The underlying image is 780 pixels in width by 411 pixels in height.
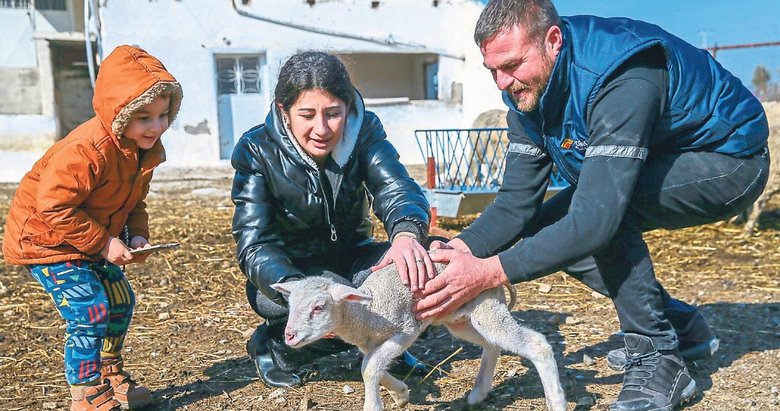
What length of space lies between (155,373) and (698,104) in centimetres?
303

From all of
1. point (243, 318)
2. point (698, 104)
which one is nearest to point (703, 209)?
point (698, 104)

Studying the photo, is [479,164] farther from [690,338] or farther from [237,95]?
[237,95]

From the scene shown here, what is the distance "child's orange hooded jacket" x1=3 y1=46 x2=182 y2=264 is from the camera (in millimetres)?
3072

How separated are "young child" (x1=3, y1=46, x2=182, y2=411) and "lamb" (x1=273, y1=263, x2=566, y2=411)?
969mm

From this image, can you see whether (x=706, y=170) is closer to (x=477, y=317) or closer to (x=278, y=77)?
(x=477, y=317)

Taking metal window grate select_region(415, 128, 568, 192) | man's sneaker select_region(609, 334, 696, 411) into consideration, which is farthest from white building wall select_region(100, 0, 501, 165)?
man's sneaker select_region(609, 334, 696, 411)

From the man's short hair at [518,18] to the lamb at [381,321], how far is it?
1.01 metres

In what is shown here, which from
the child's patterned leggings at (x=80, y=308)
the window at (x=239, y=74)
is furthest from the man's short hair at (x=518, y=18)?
the window at (x=239, y=74)

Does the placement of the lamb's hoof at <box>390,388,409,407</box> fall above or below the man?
below

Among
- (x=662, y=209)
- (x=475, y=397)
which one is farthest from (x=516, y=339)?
(x=662, y=209)

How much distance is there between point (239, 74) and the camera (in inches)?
559

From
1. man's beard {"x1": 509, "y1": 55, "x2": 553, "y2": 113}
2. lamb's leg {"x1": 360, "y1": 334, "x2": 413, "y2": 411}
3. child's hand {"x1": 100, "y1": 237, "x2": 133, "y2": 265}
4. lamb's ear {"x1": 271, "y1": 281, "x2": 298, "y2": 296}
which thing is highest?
man's beard {"x1": 509, "y1": 55, "x2": 553, "y2": 113}

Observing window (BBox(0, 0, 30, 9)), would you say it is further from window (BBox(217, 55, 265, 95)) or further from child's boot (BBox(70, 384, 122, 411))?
child's boot (BBox(70, 384, 122, 411))

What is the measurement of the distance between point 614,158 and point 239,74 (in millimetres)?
12343
